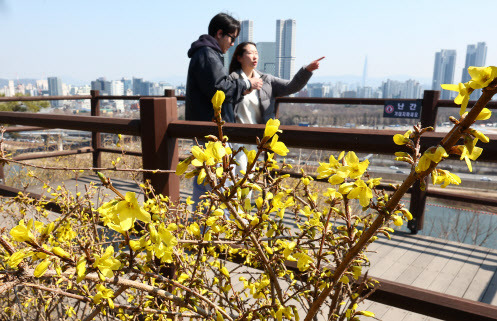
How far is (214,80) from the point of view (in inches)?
87.0

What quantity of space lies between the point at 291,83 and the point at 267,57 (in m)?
0.89

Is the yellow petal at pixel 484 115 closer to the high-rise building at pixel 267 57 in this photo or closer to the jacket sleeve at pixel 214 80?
the jacket sleeve at pixel 214 80

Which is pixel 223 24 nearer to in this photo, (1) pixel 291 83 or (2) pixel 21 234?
(1) pixel 291 83

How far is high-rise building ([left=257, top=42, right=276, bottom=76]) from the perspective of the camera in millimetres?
3444

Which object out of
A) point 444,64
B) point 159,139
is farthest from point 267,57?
point 444,64

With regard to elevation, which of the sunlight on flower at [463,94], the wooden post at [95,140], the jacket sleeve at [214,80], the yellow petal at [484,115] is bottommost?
the wooden post at [95,140]

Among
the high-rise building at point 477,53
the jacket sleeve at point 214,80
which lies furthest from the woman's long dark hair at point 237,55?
the high-rise building at point 477,53

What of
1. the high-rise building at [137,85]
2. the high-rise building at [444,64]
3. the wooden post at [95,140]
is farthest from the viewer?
the high-rise building at [444,64]

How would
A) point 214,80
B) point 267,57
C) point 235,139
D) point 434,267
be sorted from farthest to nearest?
point 267,57 < point 434,267 < point 214,80 < point 235,139

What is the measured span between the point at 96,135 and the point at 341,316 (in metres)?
4.98

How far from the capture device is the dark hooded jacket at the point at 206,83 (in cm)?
222

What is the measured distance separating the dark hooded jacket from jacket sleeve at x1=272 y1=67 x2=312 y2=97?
830 mm

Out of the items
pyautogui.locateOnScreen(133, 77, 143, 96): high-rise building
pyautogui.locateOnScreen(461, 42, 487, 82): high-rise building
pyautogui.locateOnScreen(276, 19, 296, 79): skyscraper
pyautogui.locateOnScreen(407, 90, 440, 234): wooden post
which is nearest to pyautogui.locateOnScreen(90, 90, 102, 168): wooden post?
pyautogui.locateOnScreen(276, 19, 296, 79): skyscraper

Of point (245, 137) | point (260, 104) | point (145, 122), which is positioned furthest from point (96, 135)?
point (245, 137)
